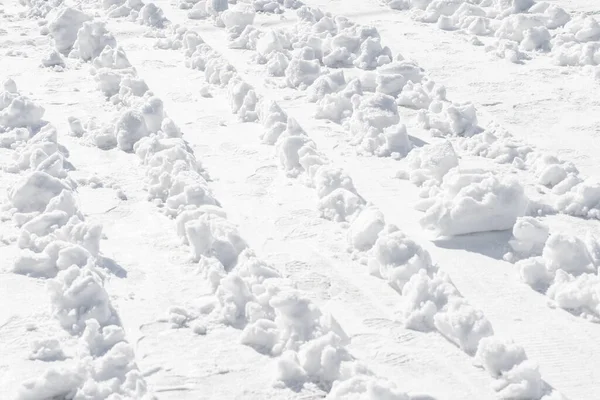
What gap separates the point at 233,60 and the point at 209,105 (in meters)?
0.88

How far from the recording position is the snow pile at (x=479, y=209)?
4234 mm

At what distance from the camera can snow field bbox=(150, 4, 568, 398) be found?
10.4 ft

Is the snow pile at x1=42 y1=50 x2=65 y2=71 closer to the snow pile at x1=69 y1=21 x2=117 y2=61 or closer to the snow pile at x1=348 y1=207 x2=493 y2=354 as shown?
the snow pile at x1=69 y1=21 x2=117 y2=61

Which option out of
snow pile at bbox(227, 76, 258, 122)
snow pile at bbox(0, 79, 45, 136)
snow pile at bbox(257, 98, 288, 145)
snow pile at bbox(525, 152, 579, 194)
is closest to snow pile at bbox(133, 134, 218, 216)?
snow pile at bbox(257, 98, 288, 145)

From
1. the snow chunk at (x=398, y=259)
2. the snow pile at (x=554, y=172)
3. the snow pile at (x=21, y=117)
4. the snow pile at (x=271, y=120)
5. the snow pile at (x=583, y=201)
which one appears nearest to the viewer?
the snow chunk at (x=398, y=259)

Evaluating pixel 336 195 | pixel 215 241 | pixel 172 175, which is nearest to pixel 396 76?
pixel 336 195

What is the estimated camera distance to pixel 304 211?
4.54 m

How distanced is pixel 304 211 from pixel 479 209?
789 millimetres

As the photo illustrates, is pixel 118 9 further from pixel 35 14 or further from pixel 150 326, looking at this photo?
pixel 150 326

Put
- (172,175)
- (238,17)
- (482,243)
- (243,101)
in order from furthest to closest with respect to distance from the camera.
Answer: (238,17)
(243,101)
(172,175)
(482,243)

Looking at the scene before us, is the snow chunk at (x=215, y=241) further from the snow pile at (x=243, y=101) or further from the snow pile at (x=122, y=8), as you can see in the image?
the snow pile at (x=122, y=8)

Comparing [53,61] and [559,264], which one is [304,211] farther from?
[53,61]

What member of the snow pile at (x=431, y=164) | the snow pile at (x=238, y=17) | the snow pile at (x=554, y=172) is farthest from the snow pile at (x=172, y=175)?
the snow pile at (x=238, y=17)

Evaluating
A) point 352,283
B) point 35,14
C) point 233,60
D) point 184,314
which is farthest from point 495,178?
point 35,14
